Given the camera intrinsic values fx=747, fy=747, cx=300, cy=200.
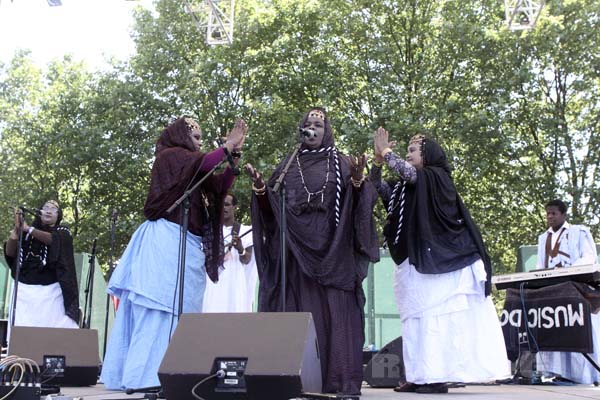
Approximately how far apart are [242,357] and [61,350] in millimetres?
2994

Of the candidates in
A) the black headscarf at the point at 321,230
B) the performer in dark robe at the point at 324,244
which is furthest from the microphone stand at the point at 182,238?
the black headscarf at the point at 321,230

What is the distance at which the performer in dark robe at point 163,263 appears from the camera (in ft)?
15.8

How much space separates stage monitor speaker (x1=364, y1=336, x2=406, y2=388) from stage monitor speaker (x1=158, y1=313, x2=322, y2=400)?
A: 2959 mm

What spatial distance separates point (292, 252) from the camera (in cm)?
521

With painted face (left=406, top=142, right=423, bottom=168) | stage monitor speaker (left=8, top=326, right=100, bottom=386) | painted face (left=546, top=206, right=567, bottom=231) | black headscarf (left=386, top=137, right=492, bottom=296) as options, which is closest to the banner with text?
painted face (left=546, top=206, right=567, bottom=231)

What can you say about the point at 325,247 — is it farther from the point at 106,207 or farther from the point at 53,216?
the point at 106,207

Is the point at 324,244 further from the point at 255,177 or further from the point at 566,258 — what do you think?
the point at 566,258

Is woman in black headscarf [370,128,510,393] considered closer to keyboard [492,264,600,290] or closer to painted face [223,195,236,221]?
keyboard [492,264,600,290]

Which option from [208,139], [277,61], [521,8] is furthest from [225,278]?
[277,61]

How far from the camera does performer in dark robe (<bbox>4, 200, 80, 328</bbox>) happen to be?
776 cm

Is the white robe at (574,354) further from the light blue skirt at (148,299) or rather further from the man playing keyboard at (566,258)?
the light blue skirt at (148,299)

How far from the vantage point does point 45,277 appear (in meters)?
7.91

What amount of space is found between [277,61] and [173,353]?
54.0 ft

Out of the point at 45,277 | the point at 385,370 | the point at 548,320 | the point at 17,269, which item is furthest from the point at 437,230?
the point at 45,277
